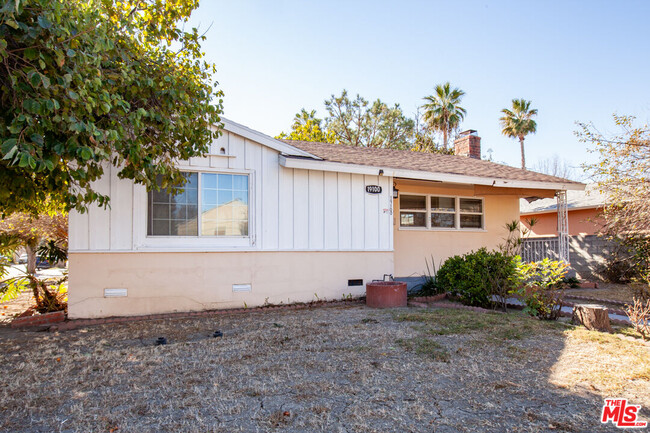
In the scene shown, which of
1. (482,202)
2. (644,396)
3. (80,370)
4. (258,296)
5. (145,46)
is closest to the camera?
(644,396)

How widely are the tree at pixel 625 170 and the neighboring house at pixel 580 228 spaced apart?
24.2 inches

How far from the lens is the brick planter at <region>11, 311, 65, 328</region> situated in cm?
652

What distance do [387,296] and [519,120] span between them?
30.5 m

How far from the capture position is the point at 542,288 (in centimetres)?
656

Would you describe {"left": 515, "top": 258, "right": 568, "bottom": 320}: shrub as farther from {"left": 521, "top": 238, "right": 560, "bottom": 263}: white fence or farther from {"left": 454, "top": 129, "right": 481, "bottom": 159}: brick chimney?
{"left": 454, "top": 129, "right": 481, "bottom": 159}: brick chimney

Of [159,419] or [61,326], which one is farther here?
[61,326]

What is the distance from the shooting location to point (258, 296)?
7773 millimetres

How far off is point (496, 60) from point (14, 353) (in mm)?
16622

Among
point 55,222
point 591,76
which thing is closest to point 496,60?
point 591,76

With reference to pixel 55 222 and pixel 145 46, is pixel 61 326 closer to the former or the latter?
pixel 55 222

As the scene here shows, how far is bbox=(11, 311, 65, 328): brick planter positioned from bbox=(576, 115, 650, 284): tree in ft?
39.3

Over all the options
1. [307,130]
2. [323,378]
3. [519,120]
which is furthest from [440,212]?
[519,120]

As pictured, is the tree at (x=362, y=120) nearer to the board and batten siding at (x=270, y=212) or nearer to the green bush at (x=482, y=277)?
the board and batten siding at (x=270, y=212)

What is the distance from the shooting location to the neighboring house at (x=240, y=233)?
6.90 meters
